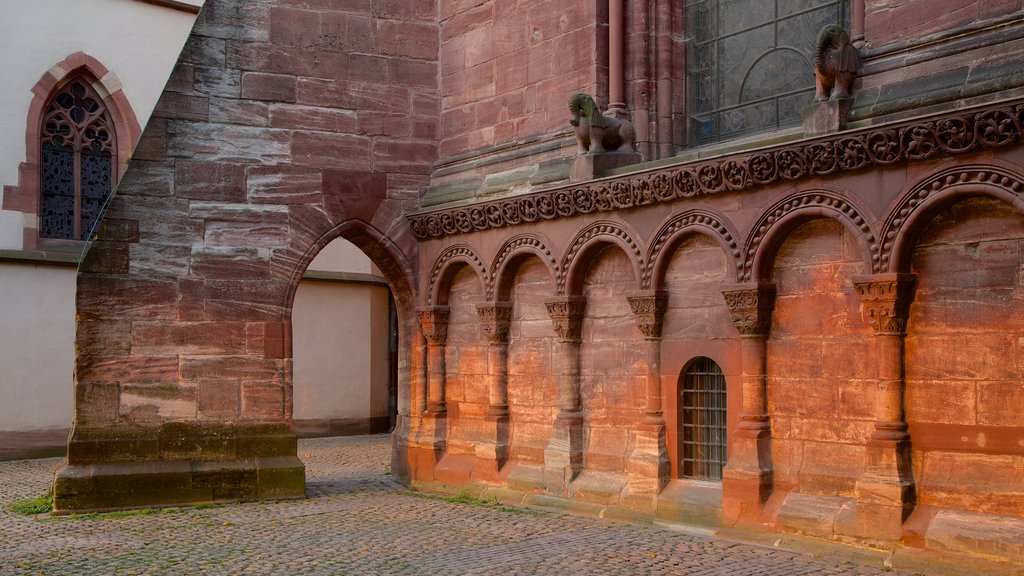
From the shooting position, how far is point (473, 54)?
39.1 feet

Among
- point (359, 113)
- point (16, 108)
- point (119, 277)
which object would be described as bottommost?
point (119, 277)

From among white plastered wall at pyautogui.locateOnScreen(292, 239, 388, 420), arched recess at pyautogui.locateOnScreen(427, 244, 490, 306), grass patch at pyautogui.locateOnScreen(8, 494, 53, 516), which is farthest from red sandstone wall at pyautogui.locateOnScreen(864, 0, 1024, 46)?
white plastered wall at pyautogui.locateOnScreen(292, 239, 388, 420)

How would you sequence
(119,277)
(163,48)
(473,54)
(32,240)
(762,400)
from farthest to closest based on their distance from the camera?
(163,48) → (32,240) → (473,54) → (119,277) → (762,400)

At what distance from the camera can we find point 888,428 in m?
7.70

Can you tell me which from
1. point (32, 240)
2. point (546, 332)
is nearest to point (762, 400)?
point (546, 332)

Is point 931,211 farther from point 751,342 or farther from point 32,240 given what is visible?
point 32,240

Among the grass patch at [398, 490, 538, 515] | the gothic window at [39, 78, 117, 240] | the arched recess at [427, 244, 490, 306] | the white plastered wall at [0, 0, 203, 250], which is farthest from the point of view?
the gothic window at [39, 78, 117, 240]

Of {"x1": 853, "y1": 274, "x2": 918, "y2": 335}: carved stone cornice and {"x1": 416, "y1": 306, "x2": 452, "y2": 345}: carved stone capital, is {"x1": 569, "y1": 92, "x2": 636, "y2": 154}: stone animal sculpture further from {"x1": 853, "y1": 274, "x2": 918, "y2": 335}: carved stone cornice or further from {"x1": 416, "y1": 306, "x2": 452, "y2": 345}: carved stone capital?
{"x1": 853, "y1": 274, "x2": 918, "y2": 335}: carved stone cornice

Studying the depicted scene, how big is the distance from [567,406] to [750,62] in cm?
335

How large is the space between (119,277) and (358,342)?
30.7 feet

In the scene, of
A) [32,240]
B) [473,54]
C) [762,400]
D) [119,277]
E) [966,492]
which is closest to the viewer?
[966,492]

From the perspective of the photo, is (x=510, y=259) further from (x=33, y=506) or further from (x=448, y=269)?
(x=33, y=506)

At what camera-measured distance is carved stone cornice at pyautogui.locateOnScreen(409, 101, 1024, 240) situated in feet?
23.4

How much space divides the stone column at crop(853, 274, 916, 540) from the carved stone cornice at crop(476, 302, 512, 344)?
413 centimetres
